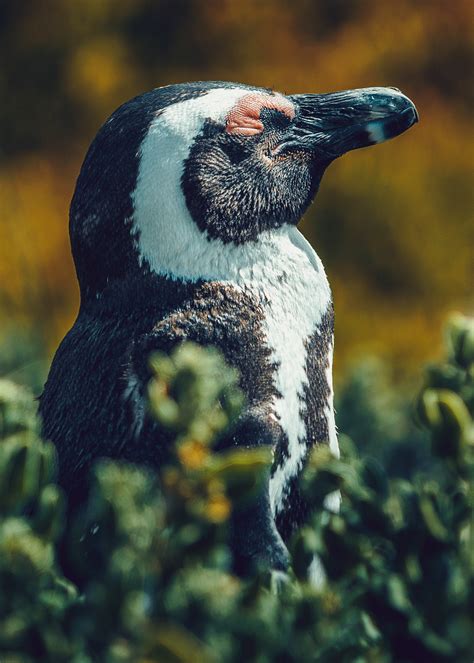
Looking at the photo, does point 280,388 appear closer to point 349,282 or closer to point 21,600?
point 21,600

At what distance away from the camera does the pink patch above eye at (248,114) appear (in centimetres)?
97

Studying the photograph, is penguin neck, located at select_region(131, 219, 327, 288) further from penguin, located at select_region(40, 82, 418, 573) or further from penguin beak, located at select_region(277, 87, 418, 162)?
penguin beak, located at select_region(277, 87, 418, 162)

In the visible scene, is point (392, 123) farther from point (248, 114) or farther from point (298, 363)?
point (298, 363)

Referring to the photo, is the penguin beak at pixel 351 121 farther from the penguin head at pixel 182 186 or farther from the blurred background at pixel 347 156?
the blurred background at pixel 347 156

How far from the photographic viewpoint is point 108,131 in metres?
0.97

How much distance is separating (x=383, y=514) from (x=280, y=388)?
12.8 inches

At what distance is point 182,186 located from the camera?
→ 945 mm

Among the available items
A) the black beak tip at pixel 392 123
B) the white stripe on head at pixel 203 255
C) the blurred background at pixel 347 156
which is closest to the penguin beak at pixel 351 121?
the black beak tip at pixel 392 123

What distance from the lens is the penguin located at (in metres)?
0.89

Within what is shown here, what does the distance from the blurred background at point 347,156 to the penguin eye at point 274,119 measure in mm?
1502

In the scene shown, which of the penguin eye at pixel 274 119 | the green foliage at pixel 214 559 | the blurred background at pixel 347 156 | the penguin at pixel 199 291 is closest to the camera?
the green foliage at pixel 214 559

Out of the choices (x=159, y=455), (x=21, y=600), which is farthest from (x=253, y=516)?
(x=21, y=600)

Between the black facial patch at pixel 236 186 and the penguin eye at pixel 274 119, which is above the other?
the penguin eye at pixel 274 119

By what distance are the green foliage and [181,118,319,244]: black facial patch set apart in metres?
0.36
